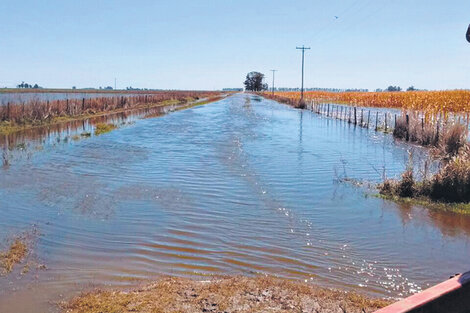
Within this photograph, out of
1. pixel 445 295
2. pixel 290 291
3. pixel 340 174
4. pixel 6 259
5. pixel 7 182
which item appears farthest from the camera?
pixel 340 174

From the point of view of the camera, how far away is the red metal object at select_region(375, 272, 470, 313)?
127 inches

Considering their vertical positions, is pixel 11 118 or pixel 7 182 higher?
pixel 11 118

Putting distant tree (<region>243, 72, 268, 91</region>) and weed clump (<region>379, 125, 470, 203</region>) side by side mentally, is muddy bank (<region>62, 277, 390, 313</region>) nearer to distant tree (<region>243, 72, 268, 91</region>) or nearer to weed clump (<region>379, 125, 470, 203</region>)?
weed clump (<region>379, 125, 470, 203</region>)

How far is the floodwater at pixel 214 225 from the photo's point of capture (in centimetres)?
562

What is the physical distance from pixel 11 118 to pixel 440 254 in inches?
894

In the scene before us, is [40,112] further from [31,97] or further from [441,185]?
[441,185]

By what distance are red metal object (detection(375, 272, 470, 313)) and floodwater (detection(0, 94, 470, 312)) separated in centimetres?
161

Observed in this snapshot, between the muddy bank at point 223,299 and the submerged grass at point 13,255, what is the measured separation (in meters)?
1.52

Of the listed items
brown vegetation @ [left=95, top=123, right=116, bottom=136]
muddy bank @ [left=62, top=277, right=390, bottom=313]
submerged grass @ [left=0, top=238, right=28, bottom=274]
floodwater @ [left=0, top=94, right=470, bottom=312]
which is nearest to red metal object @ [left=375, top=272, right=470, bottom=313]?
muddy bank @ [left=62, top=277, right=390, bottom=313]

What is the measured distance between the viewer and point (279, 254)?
6375mm

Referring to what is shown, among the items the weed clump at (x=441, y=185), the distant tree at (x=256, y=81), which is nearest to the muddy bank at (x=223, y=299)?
the weed clump at (x=441, y=185)

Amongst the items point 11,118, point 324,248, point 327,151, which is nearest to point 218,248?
point 324,248

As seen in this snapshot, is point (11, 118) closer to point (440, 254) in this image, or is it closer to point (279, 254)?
point (279, 254)

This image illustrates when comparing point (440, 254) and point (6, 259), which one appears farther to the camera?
point (440, 254)
